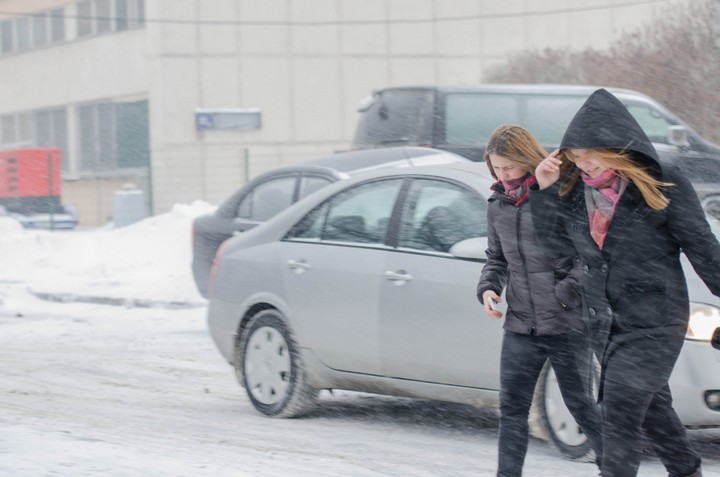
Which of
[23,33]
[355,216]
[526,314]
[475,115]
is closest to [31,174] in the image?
[23,33]

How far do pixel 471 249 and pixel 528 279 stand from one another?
1.28 metres

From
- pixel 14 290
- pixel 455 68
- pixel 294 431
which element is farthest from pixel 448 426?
pixel 455 68

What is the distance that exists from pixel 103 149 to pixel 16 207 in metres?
8.10

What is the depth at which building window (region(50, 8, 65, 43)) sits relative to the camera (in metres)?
39.6

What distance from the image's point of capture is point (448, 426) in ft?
24.4

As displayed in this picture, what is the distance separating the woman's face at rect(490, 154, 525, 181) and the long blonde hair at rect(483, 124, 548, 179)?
0.05 feet

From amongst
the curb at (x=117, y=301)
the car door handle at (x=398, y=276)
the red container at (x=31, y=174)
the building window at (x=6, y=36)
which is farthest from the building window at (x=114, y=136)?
the car door handle at (x=398, y=276)

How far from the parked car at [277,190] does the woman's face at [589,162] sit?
629cm

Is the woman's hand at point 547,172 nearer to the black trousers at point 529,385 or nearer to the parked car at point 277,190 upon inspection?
the black trousers at point 529,385

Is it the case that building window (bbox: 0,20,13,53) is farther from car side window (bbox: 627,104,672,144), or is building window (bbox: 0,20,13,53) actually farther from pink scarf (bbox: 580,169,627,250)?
pink scarf (bbox: 580,169,627,250)

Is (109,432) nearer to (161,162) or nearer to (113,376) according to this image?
(113,376)

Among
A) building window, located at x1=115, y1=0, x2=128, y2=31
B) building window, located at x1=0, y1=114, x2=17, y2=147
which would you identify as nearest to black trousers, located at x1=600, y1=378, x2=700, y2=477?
building window, located at x1=115, y1=0, x2=128, y2=31

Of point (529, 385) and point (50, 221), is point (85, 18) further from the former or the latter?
point (529, 385)

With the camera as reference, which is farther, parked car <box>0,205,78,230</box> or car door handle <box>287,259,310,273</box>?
parked car <box>0,205,78,230</box>
